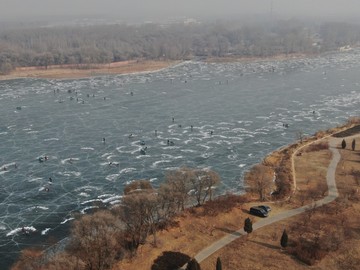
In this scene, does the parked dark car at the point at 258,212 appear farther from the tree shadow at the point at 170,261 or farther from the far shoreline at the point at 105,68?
the far shoreline at the point at 105,68

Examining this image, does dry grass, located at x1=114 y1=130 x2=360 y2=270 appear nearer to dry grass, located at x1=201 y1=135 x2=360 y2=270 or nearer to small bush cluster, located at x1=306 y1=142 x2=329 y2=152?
dry grass, located at x1=201 y1=135 x2=360 y2=270

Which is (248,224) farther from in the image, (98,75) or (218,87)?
(98,75)

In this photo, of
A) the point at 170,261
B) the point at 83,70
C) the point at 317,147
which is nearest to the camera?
the point at 170,261

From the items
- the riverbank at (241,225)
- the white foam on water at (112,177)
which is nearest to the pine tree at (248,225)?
the riverbank at (241,225)

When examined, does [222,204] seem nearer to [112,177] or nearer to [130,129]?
[112,177]

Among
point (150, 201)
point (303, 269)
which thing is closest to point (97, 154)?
point (150, 201)

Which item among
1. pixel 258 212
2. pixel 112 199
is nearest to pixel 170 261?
pixel 258 212
